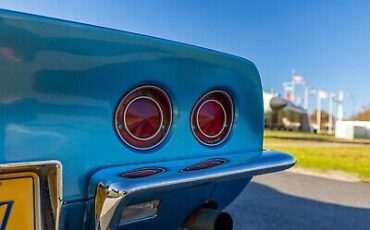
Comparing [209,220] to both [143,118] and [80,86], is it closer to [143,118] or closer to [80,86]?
[143,118]

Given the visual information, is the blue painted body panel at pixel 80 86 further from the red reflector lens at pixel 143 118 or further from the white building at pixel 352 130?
the white building at pixel 352 130

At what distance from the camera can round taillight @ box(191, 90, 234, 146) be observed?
173cm

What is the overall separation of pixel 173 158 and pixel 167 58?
0.39 meters

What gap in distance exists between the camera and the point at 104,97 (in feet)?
4.46

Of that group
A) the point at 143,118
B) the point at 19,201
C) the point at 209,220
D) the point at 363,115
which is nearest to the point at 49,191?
the point at 19,201

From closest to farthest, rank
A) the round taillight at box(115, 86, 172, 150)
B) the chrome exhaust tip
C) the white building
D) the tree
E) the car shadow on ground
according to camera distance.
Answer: the round taillight at box(115, 86, 172, 150) → the chrome exhaust tip → the car shadow on ground → the white building → the tree

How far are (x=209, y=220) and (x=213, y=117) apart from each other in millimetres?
433

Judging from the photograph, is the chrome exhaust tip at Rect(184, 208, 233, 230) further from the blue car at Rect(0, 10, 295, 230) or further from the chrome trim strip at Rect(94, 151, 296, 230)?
the chrome trim strip at Rect(94, 151, 296, 230)

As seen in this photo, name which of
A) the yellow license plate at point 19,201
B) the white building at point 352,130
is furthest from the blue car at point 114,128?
the white building at point 352,130

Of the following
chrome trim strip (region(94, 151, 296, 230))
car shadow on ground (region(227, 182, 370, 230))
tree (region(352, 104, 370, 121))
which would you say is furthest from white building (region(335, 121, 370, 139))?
chrome trim strip (region(94, 151, 296, 230))

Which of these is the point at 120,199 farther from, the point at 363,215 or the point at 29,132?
the point at 363,215

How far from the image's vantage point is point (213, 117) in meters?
1.81

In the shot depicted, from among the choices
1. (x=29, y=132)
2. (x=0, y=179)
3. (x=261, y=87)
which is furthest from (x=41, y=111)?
(x=261, y=87)

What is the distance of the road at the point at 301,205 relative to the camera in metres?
3.95
